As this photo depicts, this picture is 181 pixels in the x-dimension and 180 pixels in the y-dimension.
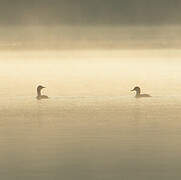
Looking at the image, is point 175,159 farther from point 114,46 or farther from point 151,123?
point 114,46

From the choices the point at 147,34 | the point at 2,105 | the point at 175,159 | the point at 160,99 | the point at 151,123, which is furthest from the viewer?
the point at 147,34

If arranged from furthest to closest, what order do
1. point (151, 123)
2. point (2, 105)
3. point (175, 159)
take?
point (2, 105)
point (151, 123)
point (175, 159)

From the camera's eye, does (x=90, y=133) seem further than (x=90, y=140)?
Yes

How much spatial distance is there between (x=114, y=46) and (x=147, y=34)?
5.69 ft

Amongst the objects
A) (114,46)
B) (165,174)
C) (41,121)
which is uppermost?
(114,46)

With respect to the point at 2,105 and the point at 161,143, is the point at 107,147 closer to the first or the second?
the point at 161,143

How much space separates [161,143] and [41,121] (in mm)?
2235

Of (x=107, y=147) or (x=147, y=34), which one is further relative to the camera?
(x=147, y=34)

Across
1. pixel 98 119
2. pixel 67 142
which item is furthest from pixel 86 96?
pixel 67 142

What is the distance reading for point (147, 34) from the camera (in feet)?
98.1

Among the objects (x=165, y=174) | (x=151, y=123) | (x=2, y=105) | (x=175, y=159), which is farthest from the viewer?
(x=2, y=105)

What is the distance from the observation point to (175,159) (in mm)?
8000

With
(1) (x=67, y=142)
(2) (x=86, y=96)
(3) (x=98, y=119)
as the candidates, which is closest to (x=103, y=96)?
(2) (x=86, y=96)

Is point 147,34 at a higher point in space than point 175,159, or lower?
higher
